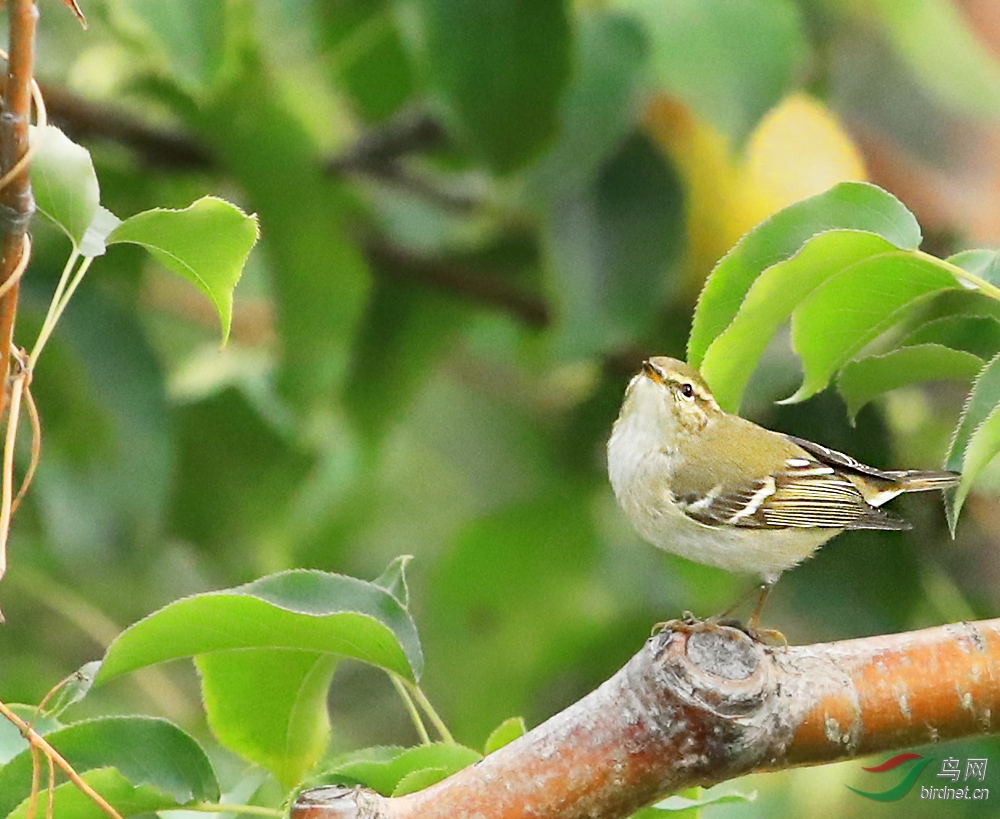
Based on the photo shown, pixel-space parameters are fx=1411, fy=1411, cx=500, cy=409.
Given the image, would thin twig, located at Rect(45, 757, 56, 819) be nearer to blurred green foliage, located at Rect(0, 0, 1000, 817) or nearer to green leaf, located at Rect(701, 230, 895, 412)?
green leaf, located at Rect(701, 230, 895, 412)

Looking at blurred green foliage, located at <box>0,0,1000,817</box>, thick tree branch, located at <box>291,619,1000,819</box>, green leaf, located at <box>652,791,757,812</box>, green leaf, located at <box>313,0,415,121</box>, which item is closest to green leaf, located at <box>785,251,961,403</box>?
thick tree branch, located at <box>291,619,1000,819</box>

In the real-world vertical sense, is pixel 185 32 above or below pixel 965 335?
above

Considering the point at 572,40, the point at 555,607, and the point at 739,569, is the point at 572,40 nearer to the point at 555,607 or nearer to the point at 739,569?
the point at 739,569

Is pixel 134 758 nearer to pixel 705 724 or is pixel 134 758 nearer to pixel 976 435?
pixel 705 724

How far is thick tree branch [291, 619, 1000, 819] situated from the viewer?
110 cm

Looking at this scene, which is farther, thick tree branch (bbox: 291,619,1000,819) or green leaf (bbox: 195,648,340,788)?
green leaf (bbox: 195,648,340,788)

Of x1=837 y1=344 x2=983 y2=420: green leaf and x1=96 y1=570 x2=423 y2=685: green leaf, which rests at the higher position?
x1=837 y1=344 x2=983 y2=420: green leaf

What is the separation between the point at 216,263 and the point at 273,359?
2.04 meters

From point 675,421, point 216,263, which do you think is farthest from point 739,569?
point 216,263

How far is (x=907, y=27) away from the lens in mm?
2654

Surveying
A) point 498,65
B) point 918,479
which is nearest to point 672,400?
point 918,479

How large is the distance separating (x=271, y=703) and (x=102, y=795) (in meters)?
0.20

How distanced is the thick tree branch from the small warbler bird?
1.76ft

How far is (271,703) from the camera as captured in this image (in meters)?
1.39
